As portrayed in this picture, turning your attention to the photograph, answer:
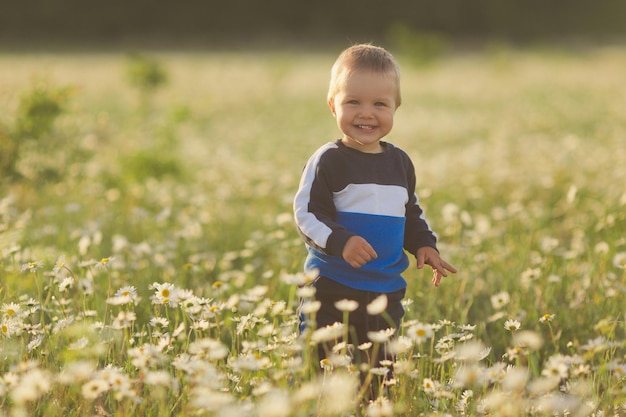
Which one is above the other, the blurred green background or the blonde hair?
the blurred green background

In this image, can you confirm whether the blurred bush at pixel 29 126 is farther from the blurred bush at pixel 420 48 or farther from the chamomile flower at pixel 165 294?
the blurred bush at pixel 420 48

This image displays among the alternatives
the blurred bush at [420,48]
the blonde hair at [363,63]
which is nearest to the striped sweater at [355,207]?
the blonde hair at [363,63]

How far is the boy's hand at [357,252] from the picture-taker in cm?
263

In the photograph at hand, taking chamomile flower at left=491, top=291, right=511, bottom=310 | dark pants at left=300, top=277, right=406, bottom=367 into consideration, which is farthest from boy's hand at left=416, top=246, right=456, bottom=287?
chamomile flower at left=491, top=291, right=511, bottom=310

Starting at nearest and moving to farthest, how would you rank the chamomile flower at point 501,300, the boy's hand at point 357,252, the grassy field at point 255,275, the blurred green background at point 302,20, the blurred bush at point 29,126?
the grassy field at point 255,275, the boy's hand at point 357,252, the chamomile flower at point 501,300, the blurred bush at point 29,126, the blurred green background at point 302,20

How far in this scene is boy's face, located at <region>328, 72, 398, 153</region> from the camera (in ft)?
9.45

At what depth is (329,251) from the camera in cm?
273

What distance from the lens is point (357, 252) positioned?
2635mm

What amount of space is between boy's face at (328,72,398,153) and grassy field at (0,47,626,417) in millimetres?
700

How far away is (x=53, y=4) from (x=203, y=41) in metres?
22.1

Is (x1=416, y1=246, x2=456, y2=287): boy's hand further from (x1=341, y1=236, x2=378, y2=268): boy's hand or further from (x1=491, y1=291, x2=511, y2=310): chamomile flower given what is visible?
(x1=491, y1=291, x2=511, y2=310): chamomile flower

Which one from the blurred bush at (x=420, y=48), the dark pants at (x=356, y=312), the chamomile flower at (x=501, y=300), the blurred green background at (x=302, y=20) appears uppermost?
the blurred green background at (x=302, y=20)

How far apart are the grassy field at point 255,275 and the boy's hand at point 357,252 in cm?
21

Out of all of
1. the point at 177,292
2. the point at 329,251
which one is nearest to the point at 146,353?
the point at 177,292
